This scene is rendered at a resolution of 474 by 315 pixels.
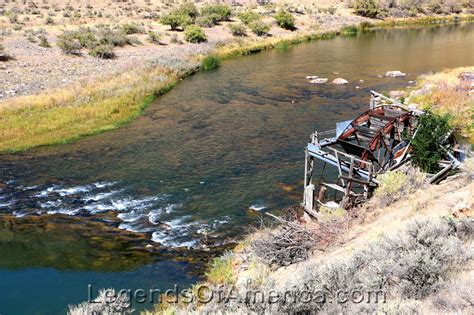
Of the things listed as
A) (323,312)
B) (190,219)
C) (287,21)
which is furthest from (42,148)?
(287,21)

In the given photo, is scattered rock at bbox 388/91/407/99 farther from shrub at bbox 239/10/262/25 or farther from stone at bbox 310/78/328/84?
shrub at bbox 239/10/262/25

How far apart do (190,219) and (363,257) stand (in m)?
9.43

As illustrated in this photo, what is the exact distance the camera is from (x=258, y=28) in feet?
212

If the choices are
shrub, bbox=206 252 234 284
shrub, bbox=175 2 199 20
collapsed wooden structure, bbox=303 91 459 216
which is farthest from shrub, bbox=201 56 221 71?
shrub, bbox=206 252 234 284

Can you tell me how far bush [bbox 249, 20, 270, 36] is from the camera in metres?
64.9

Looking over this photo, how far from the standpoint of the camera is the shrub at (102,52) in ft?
148

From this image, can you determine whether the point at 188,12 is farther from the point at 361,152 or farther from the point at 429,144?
the point at 429,144

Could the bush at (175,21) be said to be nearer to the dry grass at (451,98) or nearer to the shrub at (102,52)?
the shrub at (102,52)

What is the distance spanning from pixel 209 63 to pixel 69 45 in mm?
13784

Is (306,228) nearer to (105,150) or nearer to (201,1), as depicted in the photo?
(105,150)

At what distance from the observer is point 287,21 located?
7100cm

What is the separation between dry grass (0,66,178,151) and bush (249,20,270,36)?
30.2m

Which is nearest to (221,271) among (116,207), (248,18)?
(116,207)

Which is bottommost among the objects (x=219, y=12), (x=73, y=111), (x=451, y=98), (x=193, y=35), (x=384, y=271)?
(x=73, y=111)
